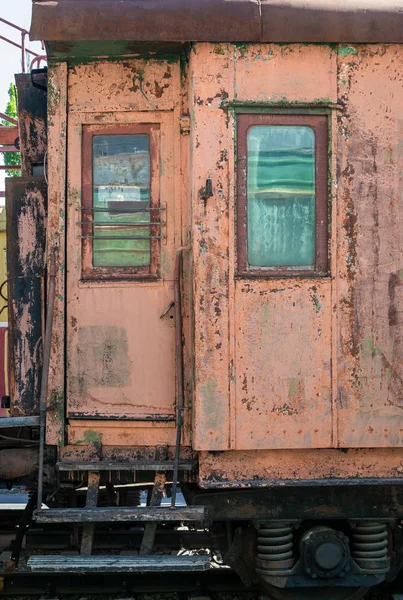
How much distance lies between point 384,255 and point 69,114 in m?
2.03

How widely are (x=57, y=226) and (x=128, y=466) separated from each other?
57.6 inches

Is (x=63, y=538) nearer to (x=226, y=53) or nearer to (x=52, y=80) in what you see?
(x=52, y=80)

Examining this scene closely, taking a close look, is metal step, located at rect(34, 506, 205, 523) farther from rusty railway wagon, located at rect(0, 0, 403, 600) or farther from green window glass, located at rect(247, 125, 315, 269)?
green window glass, located at rect(247, 125, 315, 269)

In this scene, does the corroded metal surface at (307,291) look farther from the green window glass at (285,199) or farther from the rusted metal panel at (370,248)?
the green window glass at (285,199)

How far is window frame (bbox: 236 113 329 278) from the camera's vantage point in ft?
13.1

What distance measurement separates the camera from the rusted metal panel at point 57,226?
4160mm

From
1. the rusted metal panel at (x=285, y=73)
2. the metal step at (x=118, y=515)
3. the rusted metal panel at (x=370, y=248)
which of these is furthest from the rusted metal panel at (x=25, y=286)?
the rusted metal panel at (x=370, y=248)

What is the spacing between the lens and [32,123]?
4465mm

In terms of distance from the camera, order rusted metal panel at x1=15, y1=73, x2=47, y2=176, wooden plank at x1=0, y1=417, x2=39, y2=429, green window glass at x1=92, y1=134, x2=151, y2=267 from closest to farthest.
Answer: wooden plank at x1=0, y1=417, x2=39, y2=429
green window glass at x1=92, y1=134, x2=151, y2=267
rusted metal panel at x1=15, y1=73, x2=47, y2=176

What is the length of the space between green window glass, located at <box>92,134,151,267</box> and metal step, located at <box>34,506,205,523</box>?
141 cm

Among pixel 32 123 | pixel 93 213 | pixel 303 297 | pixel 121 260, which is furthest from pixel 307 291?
pixel 32 123

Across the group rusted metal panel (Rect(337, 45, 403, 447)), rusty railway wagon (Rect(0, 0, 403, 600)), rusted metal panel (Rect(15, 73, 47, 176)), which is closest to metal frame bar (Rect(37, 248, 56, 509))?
rusty railway wagon (Rect(0, 0, 403, 600))

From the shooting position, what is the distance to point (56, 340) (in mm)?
4160

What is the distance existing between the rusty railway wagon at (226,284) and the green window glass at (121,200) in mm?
12
